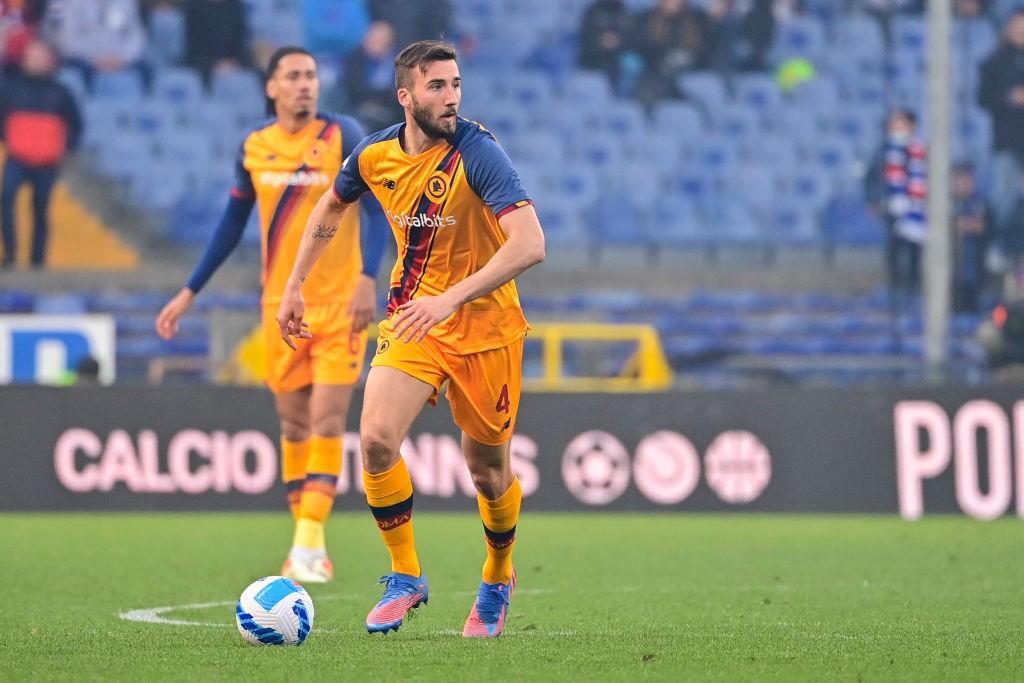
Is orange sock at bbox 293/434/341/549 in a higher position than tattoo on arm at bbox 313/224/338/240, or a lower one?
lower

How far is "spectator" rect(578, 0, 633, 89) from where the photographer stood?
20.9 metres

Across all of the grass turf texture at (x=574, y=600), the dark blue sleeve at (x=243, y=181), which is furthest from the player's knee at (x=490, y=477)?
the dark blue sleeve at (x=243, y=181)

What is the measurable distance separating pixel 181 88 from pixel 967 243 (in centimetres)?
925

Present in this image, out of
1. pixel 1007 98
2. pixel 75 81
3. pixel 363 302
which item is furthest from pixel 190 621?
pixel 1007 98

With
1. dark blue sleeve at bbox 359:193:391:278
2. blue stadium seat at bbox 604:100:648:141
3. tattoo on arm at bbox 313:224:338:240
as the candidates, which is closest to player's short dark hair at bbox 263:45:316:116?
dark blue sleeve at bbox 359:193:391:278

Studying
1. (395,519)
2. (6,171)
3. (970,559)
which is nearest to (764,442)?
(970,559)

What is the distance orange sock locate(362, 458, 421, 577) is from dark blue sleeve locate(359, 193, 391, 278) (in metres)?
1.94

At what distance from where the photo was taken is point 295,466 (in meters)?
8.37

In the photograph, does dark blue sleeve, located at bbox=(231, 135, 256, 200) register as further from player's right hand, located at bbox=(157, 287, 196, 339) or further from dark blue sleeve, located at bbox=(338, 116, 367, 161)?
player's right hand, located at bbox=(157, 287, 196, 339)

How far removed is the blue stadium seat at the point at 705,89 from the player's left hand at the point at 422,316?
53.3ft

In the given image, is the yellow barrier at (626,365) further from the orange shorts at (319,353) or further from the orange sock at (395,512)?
the orange sock at (395,512)

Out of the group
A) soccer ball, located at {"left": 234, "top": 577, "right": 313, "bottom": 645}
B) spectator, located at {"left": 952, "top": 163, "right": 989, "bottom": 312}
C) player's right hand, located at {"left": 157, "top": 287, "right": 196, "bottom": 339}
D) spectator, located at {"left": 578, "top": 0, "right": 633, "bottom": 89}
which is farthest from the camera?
spectator, located at {"left": 578, "top": 0, "right": 633, "bottom": 89}

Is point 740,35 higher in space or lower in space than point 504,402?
higher

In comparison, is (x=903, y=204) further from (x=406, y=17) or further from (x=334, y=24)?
(x=334, y=24)
